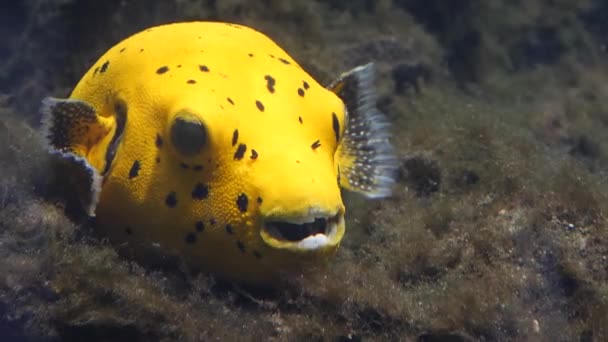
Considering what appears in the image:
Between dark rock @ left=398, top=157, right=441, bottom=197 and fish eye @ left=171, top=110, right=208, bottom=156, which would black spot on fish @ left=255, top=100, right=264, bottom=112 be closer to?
fish eye @ left=171, top=110, right=208, bottom=156

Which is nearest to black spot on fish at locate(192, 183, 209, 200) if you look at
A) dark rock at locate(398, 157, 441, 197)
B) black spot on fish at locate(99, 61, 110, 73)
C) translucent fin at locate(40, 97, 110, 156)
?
translucent fin at locate(40, 97, 110, 156)

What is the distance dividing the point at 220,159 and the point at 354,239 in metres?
1.38

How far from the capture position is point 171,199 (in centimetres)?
346

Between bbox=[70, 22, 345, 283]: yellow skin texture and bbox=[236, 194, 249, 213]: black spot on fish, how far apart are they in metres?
0.03

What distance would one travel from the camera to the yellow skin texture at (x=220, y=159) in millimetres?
3207

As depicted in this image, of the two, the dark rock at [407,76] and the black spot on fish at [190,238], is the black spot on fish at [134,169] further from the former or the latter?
the dark rock at [407,76]

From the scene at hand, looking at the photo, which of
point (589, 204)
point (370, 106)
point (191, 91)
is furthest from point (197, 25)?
point (589, 204)

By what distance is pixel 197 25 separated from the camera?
419 cm

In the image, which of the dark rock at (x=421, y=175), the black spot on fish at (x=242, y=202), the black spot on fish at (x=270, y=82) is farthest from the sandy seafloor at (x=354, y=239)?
the black spot on fish at (x=270, y=82)

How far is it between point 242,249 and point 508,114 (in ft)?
16.6

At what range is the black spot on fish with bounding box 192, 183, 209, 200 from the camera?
3389mm

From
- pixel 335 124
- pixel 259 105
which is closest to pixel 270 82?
pixel 259 105

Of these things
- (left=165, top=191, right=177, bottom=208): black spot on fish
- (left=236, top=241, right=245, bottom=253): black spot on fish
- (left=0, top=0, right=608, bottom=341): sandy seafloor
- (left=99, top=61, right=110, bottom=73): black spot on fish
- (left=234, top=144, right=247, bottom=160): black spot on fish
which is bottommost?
(left=0, top=0, right=608, bottom=341): sandy seafloor

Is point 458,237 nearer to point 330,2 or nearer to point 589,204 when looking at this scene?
point 589,204
